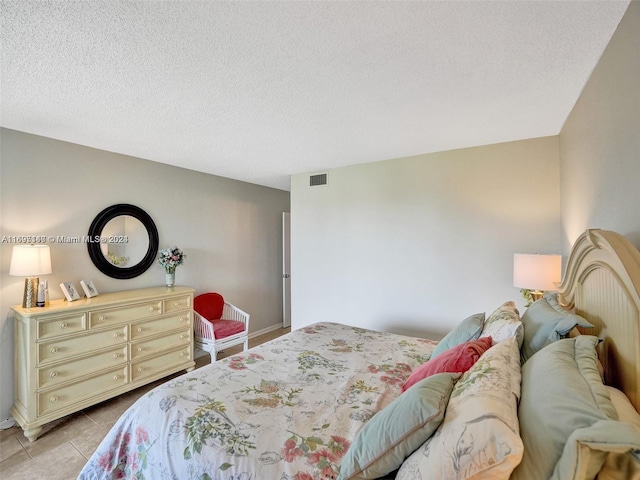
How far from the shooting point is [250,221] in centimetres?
470

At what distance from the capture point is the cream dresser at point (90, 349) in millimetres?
2264

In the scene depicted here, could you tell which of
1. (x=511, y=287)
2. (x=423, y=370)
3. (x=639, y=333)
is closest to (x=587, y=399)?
(x=639, y=333)

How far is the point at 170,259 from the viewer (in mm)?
3441

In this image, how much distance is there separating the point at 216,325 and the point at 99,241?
152 centimetres

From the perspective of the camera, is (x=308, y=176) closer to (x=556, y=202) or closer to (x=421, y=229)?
(x=421, y=229)

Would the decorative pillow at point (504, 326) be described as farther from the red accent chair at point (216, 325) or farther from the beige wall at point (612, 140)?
the red accent chair at point (216, 325)

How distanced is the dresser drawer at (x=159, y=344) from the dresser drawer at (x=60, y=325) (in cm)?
51

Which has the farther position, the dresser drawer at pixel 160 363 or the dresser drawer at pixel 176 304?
the dresser drawer at pixel 176 304

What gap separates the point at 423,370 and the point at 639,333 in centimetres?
81

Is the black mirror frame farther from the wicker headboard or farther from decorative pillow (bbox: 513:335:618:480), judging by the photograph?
the wicker headboard

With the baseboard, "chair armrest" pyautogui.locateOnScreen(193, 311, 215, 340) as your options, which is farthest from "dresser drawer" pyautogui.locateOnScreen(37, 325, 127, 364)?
the baseboard

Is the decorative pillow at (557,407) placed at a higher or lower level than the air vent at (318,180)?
lower

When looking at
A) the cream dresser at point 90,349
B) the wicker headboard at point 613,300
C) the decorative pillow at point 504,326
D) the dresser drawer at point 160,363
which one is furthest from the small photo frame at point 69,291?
the wicker headboard at point 613,300

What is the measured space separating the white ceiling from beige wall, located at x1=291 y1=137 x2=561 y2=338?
1.28 ft
